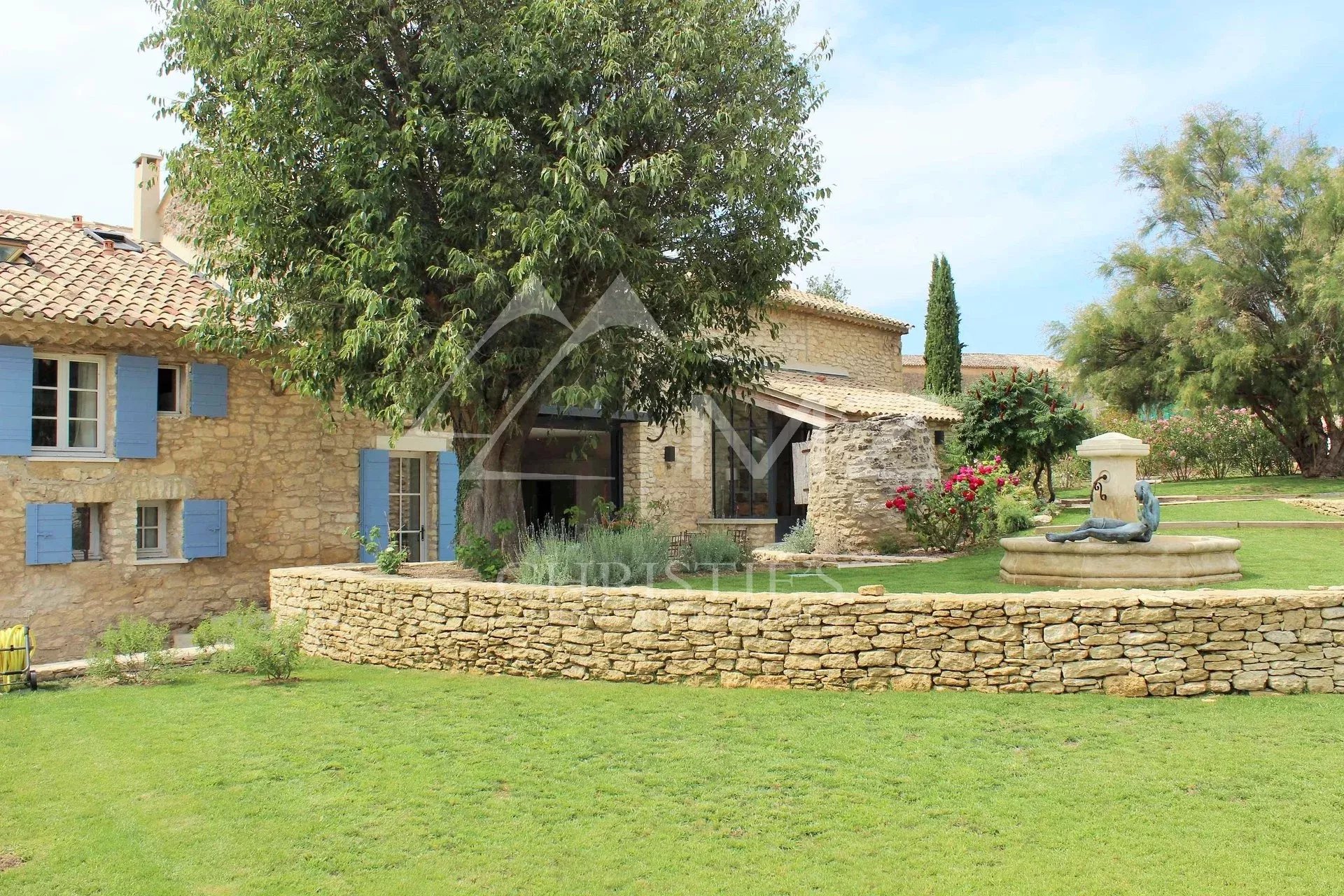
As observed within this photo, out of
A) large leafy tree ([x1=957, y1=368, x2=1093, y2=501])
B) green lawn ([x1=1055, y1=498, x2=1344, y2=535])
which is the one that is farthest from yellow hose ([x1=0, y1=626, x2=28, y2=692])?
large leafy tree ([x1=957, y1=368, x2=1093, y2=501])

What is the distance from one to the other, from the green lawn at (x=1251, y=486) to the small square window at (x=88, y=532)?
17.7 metres

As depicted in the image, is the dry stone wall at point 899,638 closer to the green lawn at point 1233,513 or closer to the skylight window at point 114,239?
the green lawn at point 1233,513

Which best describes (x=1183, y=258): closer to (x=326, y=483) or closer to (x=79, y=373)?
(x=326, y=483)

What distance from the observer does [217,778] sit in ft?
18.3

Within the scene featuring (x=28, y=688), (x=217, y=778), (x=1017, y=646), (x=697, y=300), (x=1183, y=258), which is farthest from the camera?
(x=1183, y=258)

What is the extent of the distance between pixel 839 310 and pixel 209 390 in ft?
47.9

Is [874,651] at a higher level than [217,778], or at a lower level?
higher

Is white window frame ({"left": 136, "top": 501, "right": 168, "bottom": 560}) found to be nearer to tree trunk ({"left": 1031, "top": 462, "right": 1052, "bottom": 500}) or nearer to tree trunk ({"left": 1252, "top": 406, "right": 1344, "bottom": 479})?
tree trunk ({"left": 1031, "top": 462, "right": 1052, "bottom": 500})

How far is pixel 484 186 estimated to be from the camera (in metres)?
10.0

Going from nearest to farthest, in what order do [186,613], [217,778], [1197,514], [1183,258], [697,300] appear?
[217,778]
[697,300]
[186,613]
[1197,514]
[1183,258]

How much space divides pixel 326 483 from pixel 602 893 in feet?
34.3

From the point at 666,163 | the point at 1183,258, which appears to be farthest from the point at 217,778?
the point at 1183,258

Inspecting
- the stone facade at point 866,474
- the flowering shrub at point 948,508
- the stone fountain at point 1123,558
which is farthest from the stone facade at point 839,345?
the stone fountain at point 1123,558

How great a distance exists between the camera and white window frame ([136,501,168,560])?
12.1 m
